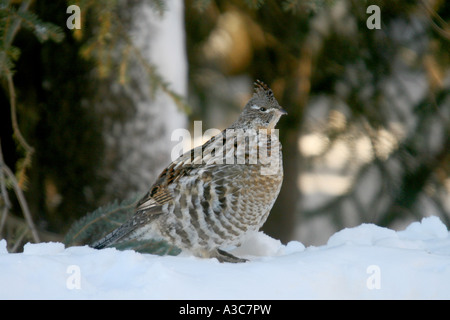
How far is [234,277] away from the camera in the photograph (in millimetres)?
2359

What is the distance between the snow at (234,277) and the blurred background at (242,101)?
141cm

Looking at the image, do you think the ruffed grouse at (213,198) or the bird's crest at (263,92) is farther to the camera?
the bird's crest at (263,92)

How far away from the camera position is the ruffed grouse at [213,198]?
128 inches

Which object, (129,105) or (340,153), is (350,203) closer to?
(340,153)

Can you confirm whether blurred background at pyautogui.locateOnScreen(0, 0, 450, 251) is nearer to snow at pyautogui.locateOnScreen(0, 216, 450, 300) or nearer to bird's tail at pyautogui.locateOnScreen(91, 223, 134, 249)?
bird's tail at pyautogui.locateOnScreen(91, 223, 134, 249)

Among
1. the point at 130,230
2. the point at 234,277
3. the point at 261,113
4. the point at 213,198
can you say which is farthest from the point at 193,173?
the point at 234,277

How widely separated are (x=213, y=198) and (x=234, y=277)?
0.95 meters

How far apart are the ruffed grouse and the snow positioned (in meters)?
0.61

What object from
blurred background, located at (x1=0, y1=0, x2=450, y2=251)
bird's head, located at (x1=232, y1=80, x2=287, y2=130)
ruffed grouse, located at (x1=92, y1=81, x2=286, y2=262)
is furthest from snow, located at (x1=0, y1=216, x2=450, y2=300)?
blurred background, located at (x1=0, y1=0, x2=450, y2=251)

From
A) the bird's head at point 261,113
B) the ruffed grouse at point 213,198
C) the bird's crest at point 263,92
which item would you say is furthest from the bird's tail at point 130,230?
the bird's crest at point 263,92

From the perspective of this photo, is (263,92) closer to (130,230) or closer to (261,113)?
(261,113)

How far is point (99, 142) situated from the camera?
4695mm

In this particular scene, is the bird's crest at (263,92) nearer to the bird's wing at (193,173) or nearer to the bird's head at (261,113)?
the bird's head at (261,113)

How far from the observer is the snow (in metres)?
2.24
